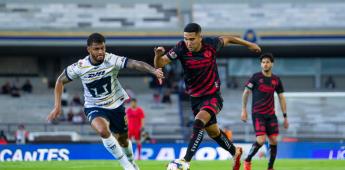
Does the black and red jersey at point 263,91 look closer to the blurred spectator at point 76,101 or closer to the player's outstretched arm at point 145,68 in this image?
the player's outstretched arm at point 145,68

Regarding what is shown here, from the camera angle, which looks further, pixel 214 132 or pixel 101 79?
pixel 214 132

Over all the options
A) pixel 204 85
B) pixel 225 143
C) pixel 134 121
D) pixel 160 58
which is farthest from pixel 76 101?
pixel 160 58

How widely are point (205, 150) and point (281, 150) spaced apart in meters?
2.40

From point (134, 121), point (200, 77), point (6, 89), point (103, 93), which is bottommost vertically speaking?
point (134, 121)

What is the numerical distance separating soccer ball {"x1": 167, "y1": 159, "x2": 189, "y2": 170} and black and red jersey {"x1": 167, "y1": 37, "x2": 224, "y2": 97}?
4.93 ft

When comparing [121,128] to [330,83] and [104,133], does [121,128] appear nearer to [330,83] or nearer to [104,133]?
[104,133]

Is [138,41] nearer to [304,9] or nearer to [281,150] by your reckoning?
[304,9]

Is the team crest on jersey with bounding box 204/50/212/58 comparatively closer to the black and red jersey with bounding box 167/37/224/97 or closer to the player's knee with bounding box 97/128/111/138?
the black and red jersey with bounding box 167/37/224/97

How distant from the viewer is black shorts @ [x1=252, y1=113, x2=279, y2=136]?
16453mm

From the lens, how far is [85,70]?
1330 cm

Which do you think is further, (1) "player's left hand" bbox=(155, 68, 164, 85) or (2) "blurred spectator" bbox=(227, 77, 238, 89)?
(2) "blurred spectator" bbox=(227, 77, 238, 89)

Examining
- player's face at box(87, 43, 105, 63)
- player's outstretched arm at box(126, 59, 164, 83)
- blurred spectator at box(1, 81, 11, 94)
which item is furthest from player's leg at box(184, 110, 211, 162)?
blurred spectator at box(1, 81, 11, 94)

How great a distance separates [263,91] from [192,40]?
413 centimetres

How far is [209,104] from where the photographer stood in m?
13.3
